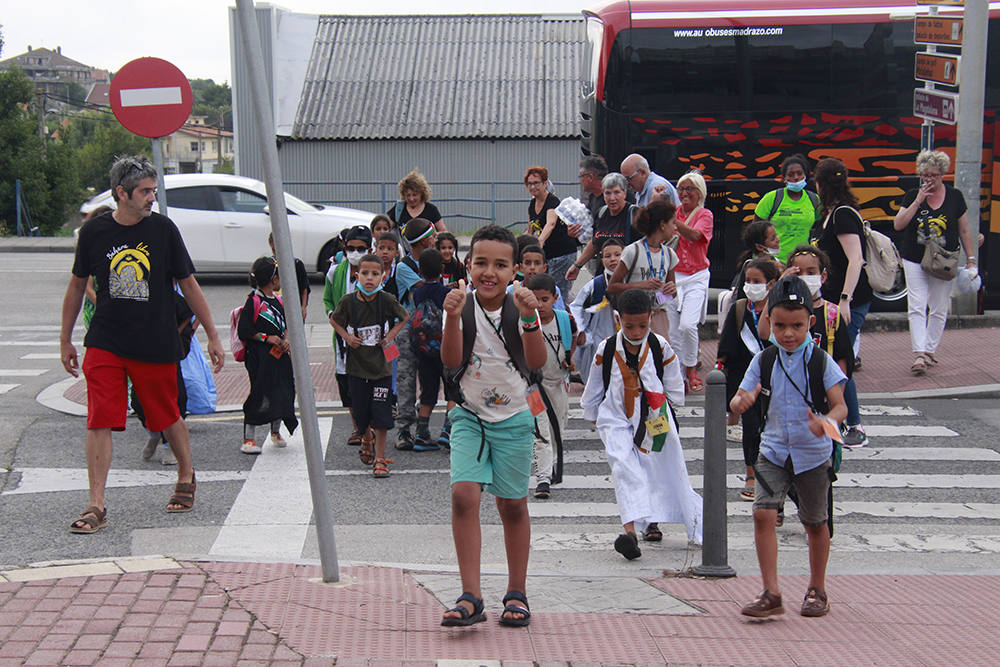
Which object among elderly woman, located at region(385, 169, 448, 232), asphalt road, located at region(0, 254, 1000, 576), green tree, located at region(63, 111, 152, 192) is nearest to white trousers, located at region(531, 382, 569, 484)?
asphalt road, located at region(0, 254, 1000, 576)

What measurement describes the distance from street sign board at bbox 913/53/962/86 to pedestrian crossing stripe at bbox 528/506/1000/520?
243 inches

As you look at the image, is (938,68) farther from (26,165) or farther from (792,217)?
(26,165)

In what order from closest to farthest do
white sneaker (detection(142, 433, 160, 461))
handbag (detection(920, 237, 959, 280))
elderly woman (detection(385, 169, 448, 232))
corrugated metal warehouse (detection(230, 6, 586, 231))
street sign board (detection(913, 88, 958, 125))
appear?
1. white sneaker (detection(142, 433, 160, 461))
2. elderly woman (detection(385, 169, 448, 232))
3. handbag (detection(920, 237, 959, 280))
4. street sign board (detection(913, 88, 958, 125))
5. corrugated metal warehouse (detection(230, 6, 586, 231))

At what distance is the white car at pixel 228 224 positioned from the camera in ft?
59.8

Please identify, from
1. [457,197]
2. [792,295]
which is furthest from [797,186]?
[457,197]

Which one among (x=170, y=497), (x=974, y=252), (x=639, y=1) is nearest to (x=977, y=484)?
(x=974, y=252)

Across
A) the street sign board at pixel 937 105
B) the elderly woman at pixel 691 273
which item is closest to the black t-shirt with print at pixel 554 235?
the elderly woman at pixel 691 273

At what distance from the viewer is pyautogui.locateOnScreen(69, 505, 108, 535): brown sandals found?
253 inches

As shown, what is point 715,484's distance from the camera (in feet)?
18.5

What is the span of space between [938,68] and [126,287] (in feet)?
29.9

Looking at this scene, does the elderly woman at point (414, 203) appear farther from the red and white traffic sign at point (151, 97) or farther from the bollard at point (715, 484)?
the bollard at point (715, 484)

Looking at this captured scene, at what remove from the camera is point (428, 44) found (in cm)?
3516

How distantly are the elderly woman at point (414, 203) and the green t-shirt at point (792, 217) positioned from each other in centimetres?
300

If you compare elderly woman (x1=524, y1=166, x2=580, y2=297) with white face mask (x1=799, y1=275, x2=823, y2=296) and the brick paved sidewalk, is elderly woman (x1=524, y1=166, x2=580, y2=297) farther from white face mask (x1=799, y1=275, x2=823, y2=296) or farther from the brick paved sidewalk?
the brick paved sidewalk
